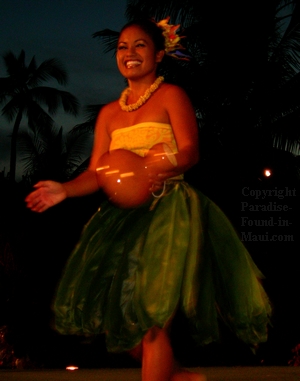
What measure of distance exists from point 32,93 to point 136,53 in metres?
24.0

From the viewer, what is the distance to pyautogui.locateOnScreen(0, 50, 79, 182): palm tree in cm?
2528


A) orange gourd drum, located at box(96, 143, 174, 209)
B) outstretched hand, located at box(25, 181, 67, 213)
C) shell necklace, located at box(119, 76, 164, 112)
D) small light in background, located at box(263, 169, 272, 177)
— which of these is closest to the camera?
orange gourd drum, located at box(96, 143, 174, 209)

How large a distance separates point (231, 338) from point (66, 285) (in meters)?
6.92

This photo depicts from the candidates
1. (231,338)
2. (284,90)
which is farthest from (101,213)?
(284,90)

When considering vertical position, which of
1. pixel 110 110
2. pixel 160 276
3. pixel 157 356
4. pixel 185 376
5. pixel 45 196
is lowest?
Result: pixel 185 376

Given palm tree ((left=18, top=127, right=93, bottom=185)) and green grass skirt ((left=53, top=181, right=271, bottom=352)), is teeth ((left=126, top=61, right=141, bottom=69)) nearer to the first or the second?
green grass skirt ((left=53, top=181, right=271, bottom=352))

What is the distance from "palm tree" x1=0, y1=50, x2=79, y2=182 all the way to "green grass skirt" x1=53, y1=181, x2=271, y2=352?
21.9 m

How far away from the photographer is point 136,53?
3.21m

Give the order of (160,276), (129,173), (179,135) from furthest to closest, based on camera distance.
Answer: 1. (179,135)
2. (129,173)
3. (160,276)

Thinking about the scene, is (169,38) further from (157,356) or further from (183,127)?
(157,356)

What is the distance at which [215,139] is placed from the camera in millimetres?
10898

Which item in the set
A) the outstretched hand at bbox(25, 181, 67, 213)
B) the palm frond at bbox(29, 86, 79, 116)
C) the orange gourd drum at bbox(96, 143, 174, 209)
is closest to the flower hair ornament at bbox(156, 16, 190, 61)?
the orange gourd drum at bbox(96, 143, 174, 209)

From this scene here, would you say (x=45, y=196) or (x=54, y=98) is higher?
(x=54, y=98)

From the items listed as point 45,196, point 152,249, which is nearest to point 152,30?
point 45,196
